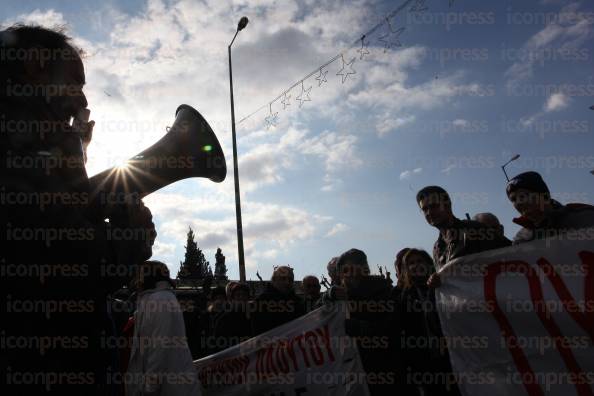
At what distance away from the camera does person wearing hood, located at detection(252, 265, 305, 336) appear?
5.02 m

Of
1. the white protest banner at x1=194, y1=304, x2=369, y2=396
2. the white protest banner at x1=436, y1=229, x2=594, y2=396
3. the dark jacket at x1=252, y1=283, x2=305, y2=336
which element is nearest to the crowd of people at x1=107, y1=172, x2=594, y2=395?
the white protest banner at x1=194, y1=304, x2=369, y2=396

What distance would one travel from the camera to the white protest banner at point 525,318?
8.11 ft

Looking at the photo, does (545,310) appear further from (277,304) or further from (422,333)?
(277,304)

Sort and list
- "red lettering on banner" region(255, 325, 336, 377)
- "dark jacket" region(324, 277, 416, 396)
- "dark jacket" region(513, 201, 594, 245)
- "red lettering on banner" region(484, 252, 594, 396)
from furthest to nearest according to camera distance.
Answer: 1. "red lettering on banner" region(255, 325, 336, 377)
2. "dark jacket" region(324, 277, 416, 396)
3. "dark jacket" region(513, 201, 594, 245)
4. "red lettering on banner" region(484, 252, 594, 396)

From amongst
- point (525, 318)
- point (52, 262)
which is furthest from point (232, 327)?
point (52, 262)

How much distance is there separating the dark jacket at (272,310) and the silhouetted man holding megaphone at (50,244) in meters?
4.02

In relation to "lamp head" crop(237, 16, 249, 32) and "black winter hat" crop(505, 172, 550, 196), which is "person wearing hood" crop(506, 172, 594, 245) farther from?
"lamp head" crop(237, 16, 249, 32)

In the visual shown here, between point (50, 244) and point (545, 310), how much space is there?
2.72 m

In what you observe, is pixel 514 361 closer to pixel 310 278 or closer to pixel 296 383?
pixel 296 383

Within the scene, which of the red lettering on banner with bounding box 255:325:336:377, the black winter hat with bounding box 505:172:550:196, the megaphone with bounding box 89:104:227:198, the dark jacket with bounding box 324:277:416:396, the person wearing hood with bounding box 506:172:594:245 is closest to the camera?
the megaphone with bounding box 89:104:227:198

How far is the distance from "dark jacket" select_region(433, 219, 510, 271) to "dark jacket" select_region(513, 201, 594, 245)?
0.57ft

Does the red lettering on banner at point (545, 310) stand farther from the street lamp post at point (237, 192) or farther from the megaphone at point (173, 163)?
the street lamp post at point (237, 192)

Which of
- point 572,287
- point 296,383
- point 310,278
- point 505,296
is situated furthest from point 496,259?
point 310,278

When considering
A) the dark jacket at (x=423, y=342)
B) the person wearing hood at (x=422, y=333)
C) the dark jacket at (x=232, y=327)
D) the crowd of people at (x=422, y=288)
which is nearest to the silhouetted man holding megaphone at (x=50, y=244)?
the crowd of people at (x=422, y=288)
